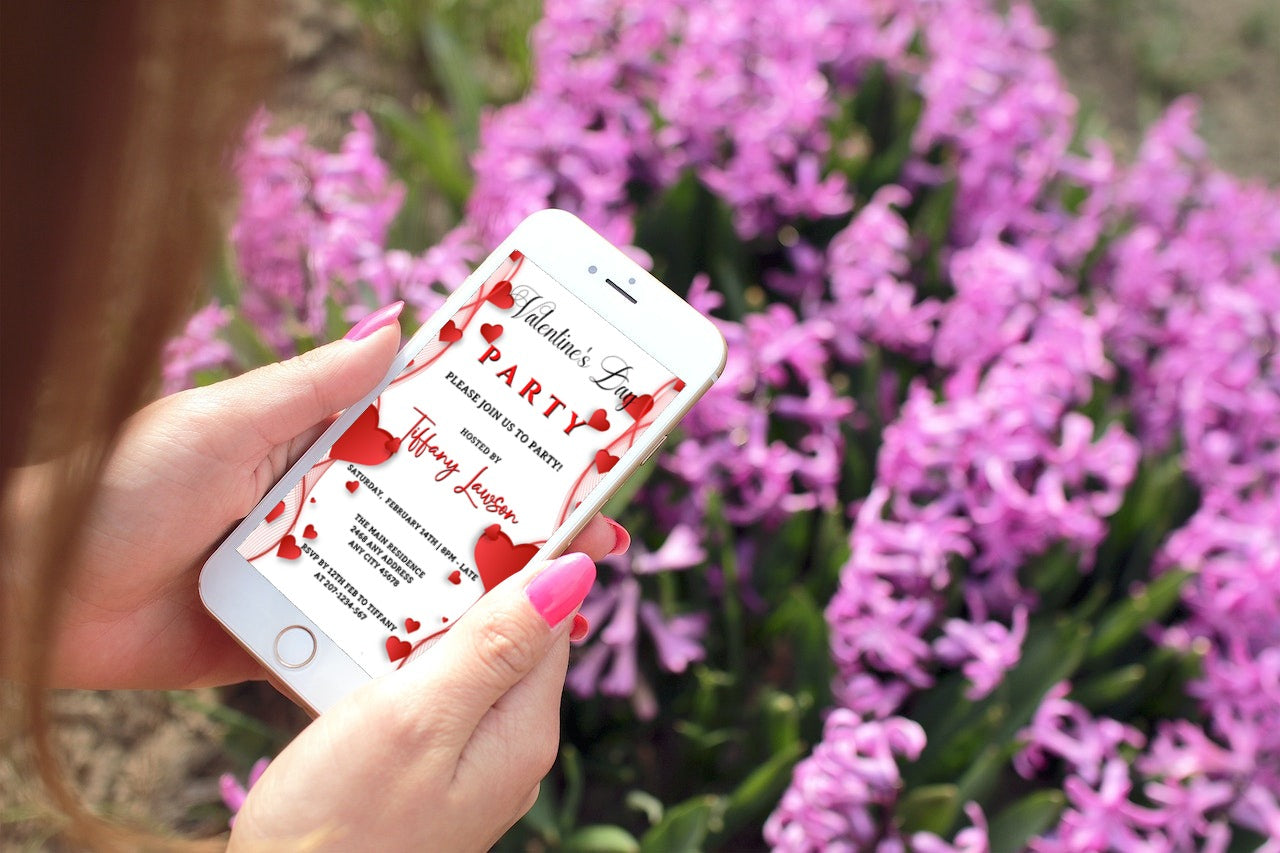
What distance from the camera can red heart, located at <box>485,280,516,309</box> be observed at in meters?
0.98

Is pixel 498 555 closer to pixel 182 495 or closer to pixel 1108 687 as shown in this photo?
pixel 182 495

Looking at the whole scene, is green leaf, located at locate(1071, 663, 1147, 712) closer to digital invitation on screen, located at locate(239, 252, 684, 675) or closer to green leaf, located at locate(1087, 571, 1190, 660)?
green leaf, located at locate(1087, 571, 1190, 660)

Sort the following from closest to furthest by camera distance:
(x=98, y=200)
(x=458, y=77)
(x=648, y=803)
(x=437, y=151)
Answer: (x=98, y=200) → (x=648, y=803) → (x=437, y=151) → (x=458, y=77)

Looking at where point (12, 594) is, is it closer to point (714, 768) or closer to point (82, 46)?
point (82, 46)

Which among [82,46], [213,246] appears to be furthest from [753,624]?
[82,46]

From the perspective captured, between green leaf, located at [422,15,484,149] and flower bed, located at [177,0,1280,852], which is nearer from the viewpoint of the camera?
flower bed, located at [177,0,1280,852]

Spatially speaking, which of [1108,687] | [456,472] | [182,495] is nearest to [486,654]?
[456,472]

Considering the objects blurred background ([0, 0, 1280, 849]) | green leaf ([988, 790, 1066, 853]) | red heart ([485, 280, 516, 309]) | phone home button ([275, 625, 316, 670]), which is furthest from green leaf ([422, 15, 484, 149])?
green leaf ([988, 790, 1066, 853])

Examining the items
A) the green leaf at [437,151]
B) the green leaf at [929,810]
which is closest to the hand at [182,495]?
the green leaf at [929,810]

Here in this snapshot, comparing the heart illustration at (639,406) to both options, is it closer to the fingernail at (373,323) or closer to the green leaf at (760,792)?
the fingernail at (373,323)

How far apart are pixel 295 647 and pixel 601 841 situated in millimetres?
431

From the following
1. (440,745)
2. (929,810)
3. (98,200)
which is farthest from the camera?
(929,810)

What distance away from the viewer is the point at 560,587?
0.82m

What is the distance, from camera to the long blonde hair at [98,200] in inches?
14.8
